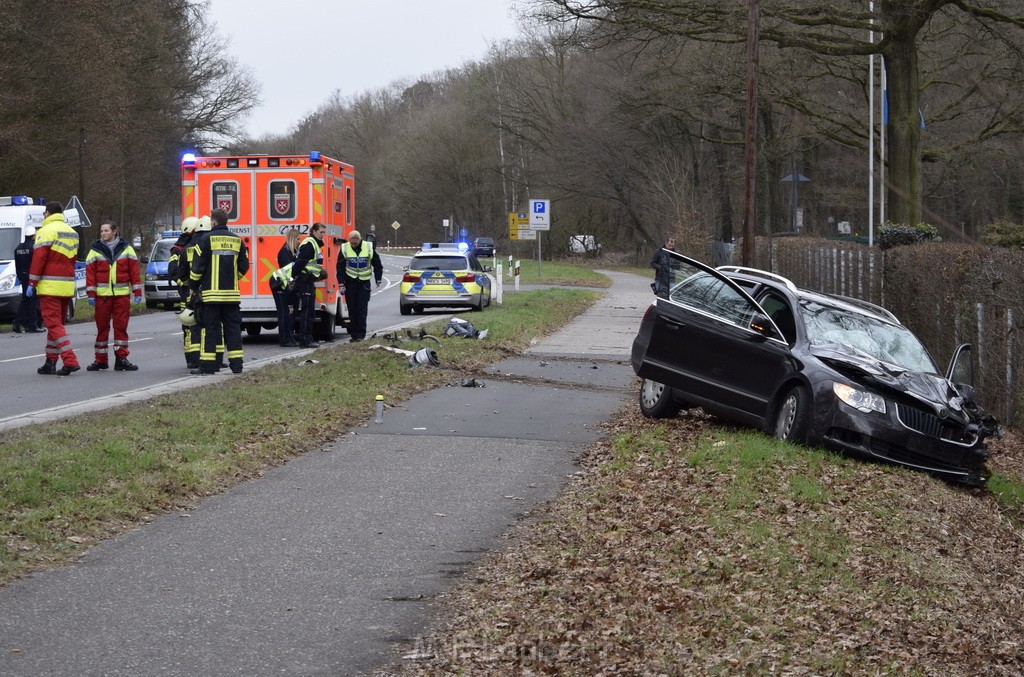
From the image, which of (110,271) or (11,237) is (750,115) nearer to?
(110,271)

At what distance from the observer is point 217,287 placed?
1535 centimetres

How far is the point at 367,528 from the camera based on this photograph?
788 centimetres

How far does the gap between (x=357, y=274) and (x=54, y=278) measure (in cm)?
545

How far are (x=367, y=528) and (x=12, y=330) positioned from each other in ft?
65.7

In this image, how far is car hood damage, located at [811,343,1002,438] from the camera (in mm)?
10070

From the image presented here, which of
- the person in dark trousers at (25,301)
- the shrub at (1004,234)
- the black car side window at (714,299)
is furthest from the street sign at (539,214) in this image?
the black car side window at (714,299)

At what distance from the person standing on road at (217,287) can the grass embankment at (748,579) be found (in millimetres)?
6859

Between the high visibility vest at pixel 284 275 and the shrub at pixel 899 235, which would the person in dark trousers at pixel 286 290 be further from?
the shrub at pixel 899 235

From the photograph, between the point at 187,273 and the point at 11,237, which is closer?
the point at 187,273

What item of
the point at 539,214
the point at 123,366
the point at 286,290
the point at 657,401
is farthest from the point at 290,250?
the point at 539,214

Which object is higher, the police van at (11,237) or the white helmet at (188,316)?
the police van at (11,237)

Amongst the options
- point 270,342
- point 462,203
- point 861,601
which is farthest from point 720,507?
point 462,203

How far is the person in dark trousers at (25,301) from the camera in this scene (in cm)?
2480

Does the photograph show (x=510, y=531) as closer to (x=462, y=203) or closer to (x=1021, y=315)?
(x=1021, y=315)
